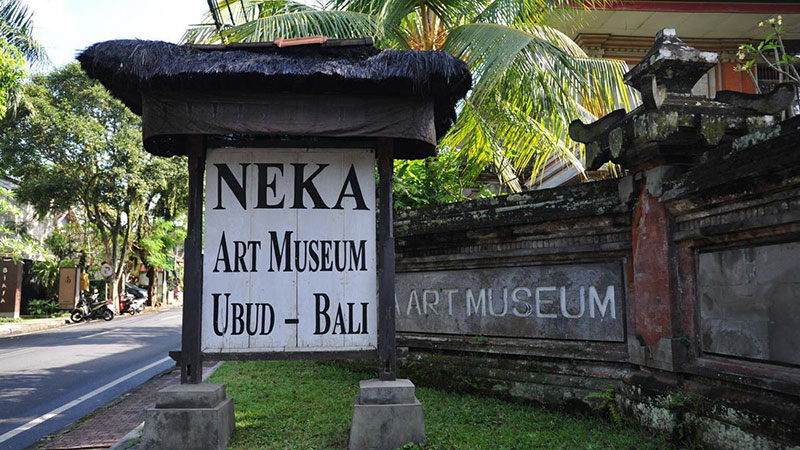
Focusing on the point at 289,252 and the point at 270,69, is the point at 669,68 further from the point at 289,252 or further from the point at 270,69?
the point at 289,252

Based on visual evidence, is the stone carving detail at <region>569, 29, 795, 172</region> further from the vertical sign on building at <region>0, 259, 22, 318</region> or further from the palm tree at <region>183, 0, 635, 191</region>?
the vertical sign on building at <region>0, 259, 22, 318</region>

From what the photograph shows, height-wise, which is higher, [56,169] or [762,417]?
[56,169]

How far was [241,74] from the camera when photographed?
4.12 m

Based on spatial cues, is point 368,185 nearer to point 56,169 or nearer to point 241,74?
point 241,74

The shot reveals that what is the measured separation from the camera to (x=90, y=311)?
23.6 metres

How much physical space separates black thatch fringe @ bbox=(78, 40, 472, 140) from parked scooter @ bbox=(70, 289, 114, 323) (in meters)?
22.1

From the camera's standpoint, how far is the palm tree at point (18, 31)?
39.5 ft

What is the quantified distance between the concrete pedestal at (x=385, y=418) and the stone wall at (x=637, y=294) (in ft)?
4.57

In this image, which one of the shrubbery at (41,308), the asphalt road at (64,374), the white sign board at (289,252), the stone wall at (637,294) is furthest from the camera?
the shrubbery at (41,308)

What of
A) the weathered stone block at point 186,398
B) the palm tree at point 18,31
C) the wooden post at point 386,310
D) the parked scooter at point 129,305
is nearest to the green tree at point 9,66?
the palm tree at point 18,31

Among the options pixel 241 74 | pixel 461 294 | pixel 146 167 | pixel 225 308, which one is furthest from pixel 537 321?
pixel 146 167

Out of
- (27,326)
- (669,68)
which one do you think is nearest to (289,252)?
(669,68)

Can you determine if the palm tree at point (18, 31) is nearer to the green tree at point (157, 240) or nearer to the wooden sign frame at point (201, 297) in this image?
the wooden sign frame at point (201, 297)

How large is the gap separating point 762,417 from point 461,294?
3.10 m
